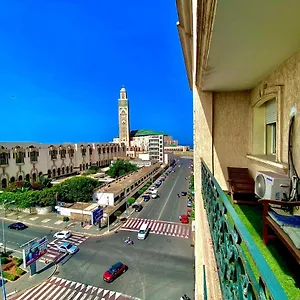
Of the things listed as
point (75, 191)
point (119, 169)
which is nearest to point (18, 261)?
point (75, 191)

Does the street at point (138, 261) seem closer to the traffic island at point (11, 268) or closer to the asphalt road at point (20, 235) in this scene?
the asphalt road at point (20, 235)

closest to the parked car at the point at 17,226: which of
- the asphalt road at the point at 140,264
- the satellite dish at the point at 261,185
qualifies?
the asphalt road at the point at 140,264

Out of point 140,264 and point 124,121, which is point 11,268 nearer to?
point 140,264

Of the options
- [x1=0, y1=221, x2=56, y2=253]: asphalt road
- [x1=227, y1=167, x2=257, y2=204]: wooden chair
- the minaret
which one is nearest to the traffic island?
[x1=0, y1=221, x2=56, y2=253]: asphalt road

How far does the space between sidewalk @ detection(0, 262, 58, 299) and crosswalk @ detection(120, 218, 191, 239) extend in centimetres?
804

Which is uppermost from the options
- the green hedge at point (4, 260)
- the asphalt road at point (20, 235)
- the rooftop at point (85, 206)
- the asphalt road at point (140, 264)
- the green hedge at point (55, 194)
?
the green hedge at point (55, 194)

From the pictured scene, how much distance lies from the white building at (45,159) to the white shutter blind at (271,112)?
37533 mm

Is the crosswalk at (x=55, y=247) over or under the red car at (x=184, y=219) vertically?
under

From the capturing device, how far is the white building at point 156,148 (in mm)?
61812

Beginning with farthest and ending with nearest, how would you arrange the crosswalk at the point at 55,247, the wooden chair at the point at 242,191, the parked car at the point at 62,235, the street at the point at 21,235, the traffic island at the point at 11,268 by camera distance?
the parked car at the point at 62,235 < the street at the point at 21,235 < the crosswalk at the point at 55,247 < the traffic island at the point at 11,268 < the wooden chair at the point at 242,191

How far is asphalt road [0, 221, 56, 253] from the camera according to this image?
18.9m

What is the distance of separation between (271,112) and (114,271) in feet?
45.7

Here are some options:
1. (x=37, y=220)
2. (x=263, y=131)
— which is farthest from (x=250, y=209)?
(x=37, y=220)

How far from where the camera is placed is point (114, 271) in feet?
46.4
